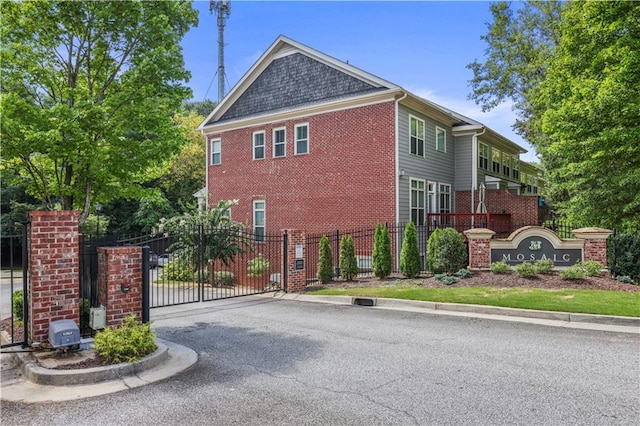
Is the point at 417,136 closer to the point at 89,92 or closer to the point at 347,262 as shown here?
the point at 347,262

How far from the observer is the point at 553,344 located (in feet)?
23.0

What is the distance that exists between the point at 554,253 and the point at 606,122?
4.68 m

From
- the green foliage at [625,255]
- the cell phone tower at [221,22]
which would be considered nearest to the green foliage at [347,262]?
the green foliage at [625,255]

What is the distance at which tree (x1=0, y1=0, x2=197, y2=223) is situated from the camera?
7293 mm

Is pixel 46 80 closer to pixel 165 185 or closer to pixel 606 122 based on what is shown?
pixel 606 122

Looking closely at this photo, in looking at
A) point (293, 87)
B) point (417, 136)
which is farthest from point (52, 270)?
point (293, 87)

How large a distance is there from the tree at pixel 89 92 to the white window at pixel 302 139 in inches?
432

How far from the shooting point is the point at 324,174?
19.3m

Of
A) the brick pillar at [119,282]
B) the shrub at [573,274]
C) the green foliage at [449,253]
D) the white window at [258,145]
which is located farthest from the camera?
the white window at [258,145]

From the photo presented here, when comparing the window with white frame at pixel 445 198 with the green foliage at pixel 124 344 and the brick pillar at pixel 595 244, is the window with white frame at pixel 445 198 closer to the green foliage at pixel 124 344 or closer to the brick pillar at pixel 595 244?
the brick pillar at pixel 595 244

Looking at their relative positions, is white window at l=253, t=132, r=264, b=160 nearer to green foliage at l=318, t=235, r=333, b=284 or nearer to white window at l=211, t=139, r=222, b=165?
white window at l=211, t=139, r=222, b=165

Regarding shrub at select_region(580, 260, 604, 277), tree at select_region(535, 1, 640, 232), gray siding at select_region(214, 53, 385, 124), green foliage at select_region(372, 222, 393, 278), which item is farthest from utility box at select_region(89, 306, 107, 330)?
gray siding at select_region(214, 53, 385, 124)

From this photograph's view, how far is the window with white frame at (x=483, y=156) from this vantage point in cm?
2319

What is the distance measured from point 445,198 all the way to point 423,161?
10.5ft
